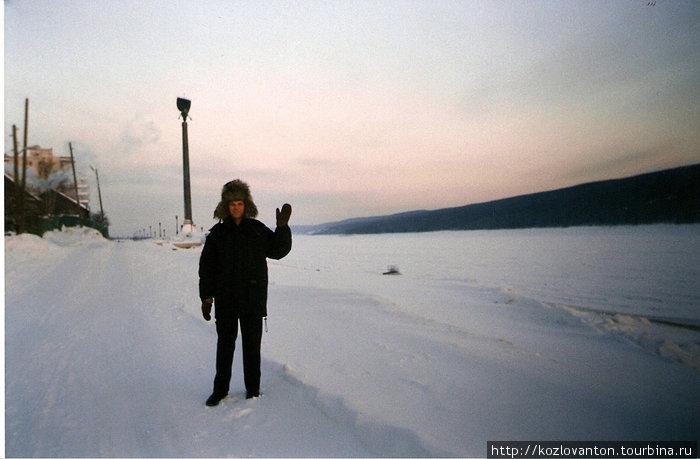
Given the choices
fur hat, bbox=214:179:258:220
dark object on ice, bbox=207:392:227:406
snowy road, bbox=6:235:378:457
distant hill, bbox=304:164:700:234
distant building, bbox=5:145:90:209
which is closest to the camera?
snowy road, bbox=6:235:378:457

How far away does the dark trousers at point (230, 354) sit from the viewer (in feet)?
9.34

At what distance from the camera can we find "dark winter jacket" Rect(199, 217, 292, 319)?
283 centimetres

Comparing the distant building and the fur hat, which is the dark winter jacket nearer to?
the fur hat

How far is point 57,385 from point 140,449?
1.48 m

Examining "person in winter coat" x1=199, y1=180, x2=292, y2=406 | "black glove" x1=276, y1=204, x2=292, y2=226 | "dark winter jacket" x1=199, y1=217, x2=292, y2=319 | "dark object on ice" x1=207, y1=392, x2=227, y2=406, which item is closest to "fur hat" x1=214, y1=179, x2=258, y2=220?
"person in winter coat" x1=199, y1=180, x2=292, y2=406

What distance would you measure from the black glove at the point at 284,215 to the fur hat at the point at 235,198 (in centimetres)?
29

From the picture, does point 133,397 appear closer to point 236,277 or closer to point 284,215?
point 236,277

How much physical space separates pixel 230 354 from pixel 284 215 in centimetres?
126

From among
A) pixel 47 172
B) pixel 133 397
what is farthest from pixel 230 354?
pixel 47 172

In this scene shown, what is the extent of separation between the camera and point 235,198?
9.46ft

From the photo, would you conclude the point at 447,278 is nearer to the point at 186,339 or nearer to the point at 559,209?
the point at 186,339

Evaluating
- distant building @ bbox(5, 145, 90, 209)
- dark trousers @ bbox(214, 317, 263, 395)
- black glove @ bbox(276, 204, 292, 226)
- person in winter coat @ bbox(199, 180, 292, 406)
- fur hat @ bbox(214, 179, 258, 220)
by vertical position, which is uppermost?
distant building @ bbox(5, 145, 90, 209)

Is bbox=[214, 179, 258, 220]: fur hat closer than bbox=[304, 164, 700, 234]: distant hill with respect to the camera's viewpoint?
Yes

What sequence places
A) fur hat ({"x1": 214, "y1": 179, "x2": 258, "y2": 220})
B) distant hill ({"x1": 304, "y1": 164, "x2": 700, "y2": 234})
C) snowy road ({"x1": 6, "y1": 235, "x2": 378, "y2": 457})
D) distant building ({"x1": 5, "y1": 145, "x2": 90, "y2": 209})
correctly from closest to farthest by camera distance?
snowy road ({"x1": 6, "y1": 235, "x2": 378, "y2": 457}), fur hat ({"x1": 214, "y1": 179, "x2": 258, "y2": 220}), distant building ({"x1": 5, "y1": 145, "x2": 90, "y2": 209}), distant hill ({"x1": 304, "y1": 164, "x2": 700, "y2": 234})
